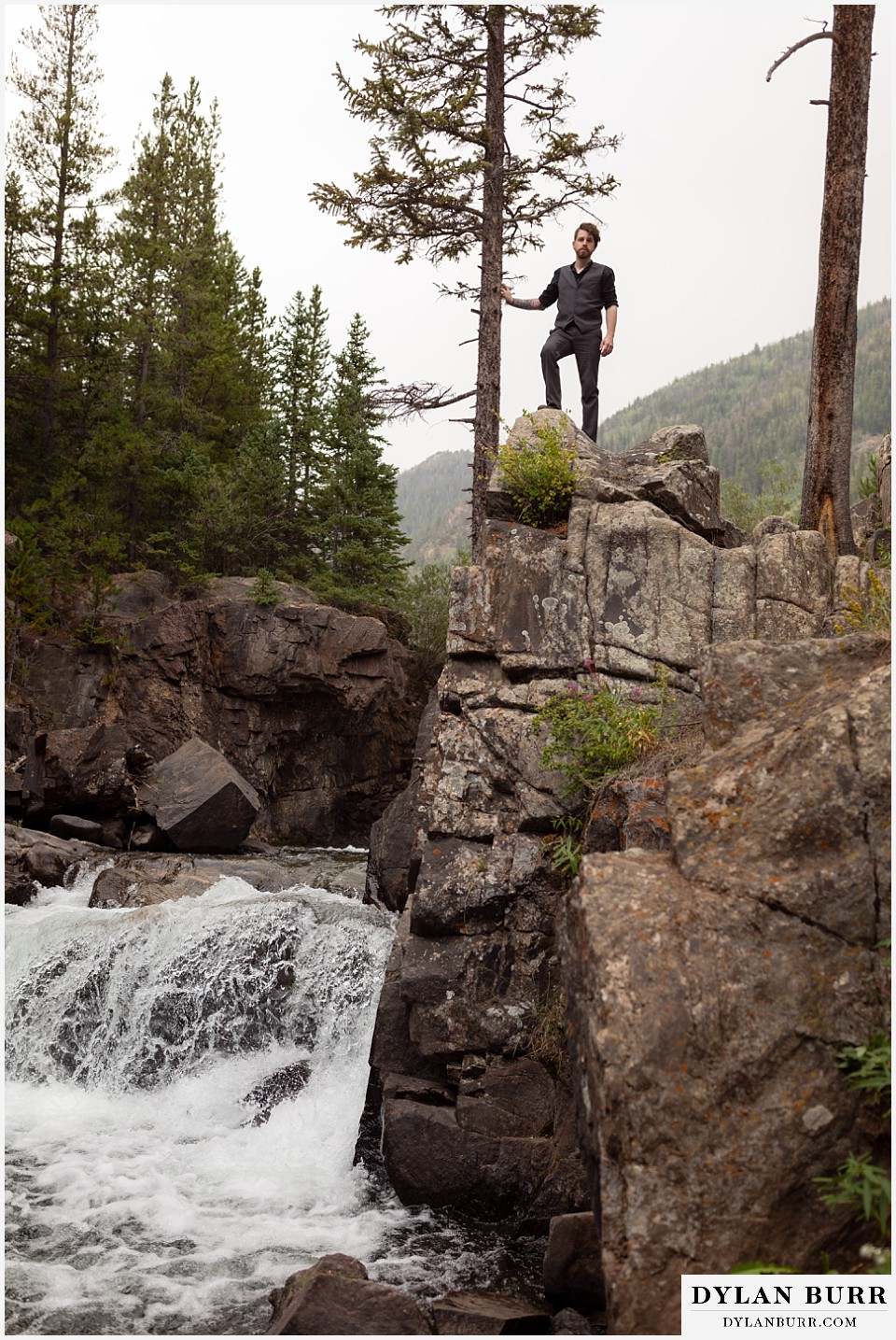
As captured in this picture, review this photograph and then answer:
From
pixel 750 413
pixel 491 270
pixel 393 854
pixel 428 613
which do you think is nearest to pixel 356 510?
pixel 428 613

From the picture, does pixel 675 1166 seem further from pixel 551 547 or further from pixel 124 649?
pixel 124 649

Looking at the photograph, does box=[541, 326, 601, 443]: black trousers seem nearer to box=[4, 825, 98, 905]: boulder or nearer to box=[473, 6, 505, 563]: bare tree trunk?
box=[473, 6, 505, 563]: bare tree trunk

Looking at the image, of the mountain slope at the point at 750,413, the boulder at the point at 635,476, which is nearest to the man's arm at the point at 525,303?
the boulder at the point at 635,476

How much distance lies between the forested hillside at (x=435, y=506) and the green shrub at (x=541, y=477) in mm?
54033

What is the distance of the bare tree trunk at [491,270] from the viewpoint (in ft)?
51.0

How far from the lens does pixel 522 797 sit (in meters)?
8.69

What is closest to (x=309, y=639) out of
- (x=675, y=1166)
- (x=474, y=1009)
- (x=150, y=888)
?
(x=150, y=888)

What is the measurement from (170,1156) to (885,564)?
360 inches

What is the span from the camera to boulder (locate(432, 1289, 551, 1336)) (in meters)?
6.00

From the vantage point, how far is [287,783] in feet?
78.5

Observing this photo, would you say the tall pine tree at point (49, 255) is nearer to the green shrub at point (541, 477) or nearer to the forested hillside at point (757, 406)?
the green shrub at point (541, 477)

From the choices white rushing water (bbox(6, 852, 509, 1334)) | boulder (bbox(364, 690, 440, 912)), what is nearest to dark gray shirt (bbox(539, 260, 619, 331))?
boulder (bbox(364, 690, 440, 912))

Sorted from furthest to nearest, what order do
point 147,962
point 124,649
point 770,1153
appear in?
point 124,649
point 147,962
point 770,1153

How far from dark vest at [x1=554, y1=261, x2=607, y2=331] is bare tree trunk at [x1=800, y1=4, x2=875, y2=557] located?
2589 millimetres
